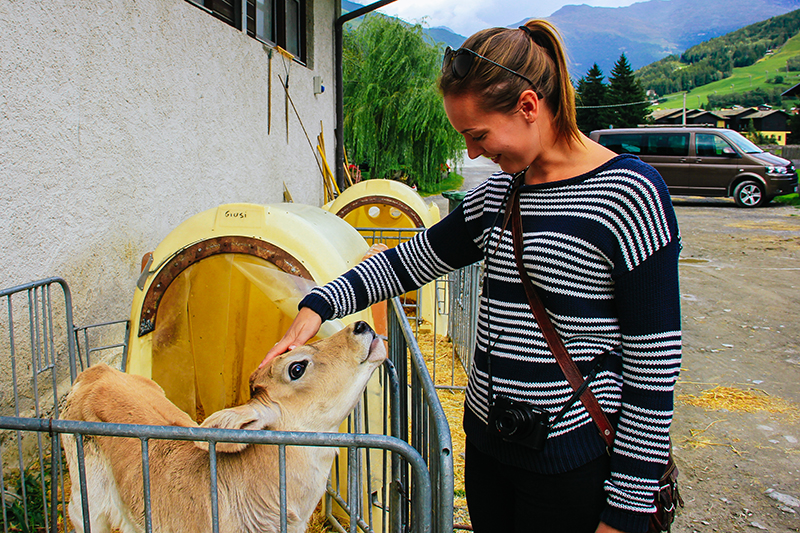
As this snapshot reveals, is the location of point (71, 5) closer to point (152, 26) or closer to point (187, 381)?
point (152, 26)

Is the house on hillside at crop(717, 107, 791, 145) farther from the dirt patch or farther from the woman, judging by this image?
the woman

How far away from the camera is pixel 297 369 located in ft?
6.05

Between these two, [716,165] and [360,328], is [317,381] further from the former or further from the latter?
[716,165]

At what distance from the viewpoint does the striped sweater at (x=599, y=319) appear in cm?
131

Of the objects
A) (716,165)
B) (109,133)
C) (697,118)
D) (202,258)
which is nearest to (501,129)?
(202,258)

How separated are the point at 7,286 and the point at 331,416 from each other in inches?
90.8

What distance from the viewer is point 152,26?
4.45 m

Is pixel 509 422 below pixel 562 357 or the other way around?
below

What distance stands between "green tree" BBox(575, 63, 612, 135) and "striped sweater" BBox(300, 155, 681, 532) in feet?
140

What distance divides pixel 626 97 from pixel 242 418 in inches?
1853

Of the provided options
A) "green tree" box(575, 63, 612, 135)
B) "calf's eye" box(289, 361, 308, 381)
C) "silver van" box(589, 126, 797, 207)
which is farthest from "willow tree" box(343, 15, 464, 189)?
"green tree" box(575, 63, 612, 135)

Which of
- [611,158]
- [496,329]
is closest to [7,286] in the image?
[496,329]

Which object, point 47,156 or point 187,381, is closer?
point 187,381

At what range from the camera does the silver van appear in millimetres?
16078
